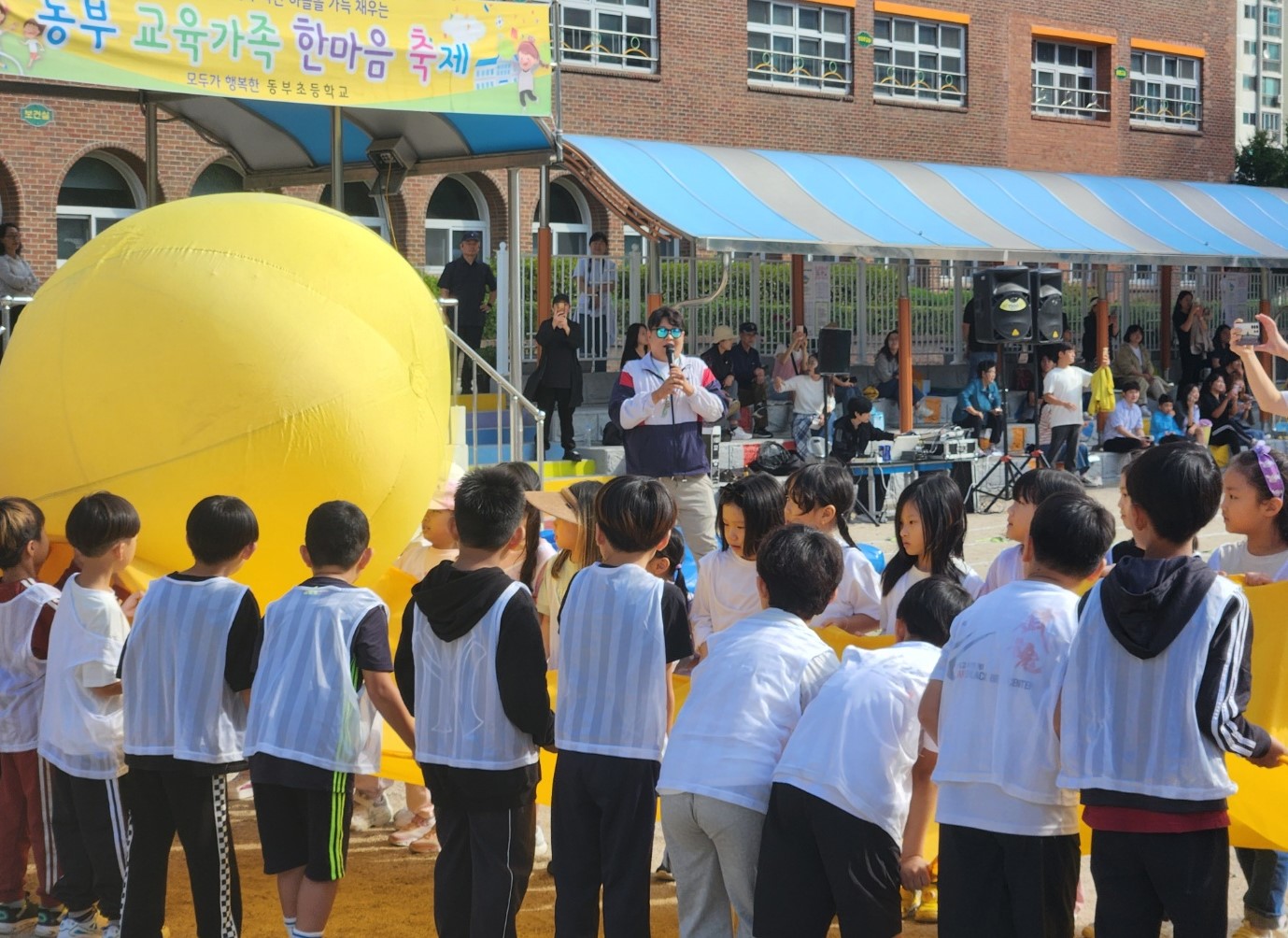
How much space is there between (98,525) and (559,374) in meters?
10.6

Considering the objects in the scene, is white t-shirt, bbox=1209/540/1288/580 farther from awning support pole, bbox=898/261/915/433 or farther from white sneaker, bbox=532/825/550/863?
awning support pole, bbox=898/261/915/433

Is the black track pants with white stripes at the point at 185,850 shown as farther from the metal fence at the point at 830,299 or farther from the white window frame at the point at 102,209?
the white window frame at the point at 102,209

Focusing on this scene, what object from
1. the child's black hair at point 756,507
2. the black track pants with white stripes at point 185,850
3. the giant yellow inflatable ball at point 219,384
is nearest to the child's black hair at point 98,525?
the giant yellow inflatable ball at point 219,384

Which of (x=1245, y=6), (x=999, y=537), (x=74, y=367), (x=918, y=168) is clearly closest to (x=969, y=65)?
(x=918, y=168)

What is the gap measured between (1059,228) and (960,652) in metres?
18.2

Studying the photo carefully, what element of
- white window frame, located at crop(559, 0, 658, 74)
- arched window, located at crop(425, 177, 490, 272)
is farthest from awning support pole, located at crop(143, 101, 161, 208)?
white window frame, located at crop(559, 0, 658, 74)

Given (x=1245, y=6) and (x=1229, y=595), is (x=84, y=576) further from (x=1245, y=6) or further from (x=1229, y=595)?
(x=1245, y=6)

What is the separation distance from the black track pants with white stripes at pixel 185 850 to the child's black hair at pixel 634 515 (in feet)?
4.70

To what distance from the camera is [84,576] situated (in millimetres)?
5082

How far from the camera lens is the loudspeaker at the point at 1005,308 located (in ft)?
53.9

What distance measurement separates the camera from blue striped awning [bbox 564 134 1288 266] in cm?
1686

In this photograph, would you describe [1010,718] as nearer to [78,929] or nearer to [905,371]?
[78,929]

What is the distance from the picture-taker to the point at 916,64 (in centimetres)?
3053

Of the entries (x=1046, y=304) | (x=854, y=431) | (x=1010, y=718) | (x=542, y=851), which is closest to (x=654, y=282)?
(x=854, y=431)
